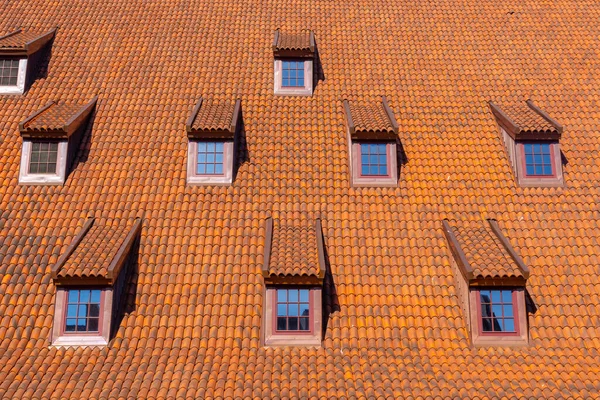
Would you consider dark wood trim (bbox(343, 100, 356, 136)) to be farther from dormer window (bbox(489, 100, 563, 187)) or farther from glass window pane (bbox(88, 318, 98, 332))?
glass window pane (bbox(88, 318, 98, 332))

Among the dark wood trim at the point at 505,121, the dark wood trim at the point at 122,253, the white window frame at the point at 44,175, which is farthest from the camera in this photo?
the dark wood trim at the point at 505,121

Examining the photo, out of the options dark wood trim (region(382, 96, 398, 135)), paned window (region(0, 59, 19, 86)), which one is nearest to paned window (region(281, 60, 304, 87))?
dark wood trim (region(382, 96, 398, 135))

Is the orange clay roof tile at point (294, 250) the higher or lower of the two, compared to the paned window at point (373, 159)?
lower

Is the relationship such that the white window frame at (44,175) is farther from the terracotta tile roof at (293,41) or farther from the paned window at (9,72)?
the terracotta tile roof at (293,41)

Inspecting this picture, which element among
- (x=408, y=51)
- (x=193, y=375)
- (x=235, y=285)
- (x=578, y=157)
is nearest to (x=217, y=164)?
(x=235, y=285)

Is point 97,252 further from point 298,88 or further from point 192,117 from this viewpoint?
point 298,88

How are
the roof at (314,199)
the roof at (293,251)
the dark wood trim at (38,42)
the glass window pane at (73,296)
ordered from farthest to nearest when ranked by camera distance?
the dark wood trim at (38,42) → the glass window pane at (73,296) → the roof at (293,251) → the roof at (314,199)

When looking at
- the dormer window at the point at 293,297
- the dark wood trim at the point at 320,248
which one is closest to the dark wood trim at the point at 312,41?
the dark wood trim at the point at 320,248

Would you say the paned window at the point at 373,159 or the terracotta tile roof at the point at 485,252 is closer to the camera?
the terracotta tile roof at the point at 485,252
